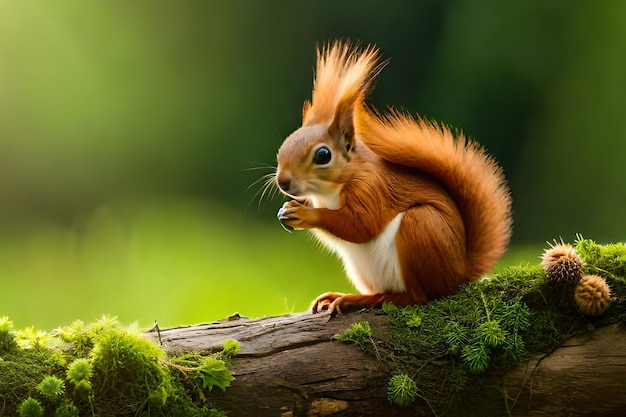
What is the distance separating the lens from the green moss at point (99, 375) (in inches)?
60.7

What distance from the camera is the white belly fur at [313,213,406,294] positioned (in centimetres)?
209

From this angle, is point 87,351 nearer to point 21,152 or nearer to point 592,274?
point 592,274

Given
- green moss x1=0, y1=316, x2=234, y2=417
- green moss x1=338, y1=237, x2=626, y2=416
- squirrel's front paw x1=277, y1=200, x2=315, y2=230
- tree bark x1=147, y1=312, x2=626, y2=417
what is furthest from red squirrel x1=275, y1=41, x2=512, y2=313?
green moss x1=0, y1=316, x2=234, y2=417

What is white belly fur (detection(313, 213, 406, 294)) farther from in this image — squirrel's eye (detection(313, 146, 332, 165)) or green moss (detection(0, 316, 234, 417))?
green moss (detection(0, 316, 234, 417))

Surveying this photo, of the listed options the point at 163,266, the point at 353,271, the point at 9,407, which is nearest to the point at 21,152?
the point at 163,266

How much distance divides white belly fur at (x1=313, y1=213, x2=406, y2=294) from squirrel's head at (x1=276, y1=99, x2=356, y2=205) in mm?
141

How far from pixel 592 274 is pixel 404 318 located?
533mm

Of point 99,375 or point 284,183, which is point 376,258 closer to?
point 284,183

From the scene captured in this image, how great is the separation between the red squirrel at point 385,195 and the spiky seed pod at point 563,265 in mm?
268

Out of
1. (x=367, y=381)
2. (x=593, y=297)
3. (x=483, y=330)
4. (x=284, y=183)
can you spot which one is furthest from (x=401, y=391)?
(x=284, y=183)

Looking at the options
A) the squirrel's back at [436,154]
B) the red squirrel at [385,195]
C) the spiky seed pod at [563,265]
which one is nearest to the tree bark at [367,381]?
the spiky seed pod at [563,265]

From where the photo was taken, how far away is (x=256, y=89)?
407 cm

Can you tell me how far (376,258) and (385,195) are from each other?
187 mm

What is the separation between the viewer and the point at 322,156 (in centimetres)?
213
